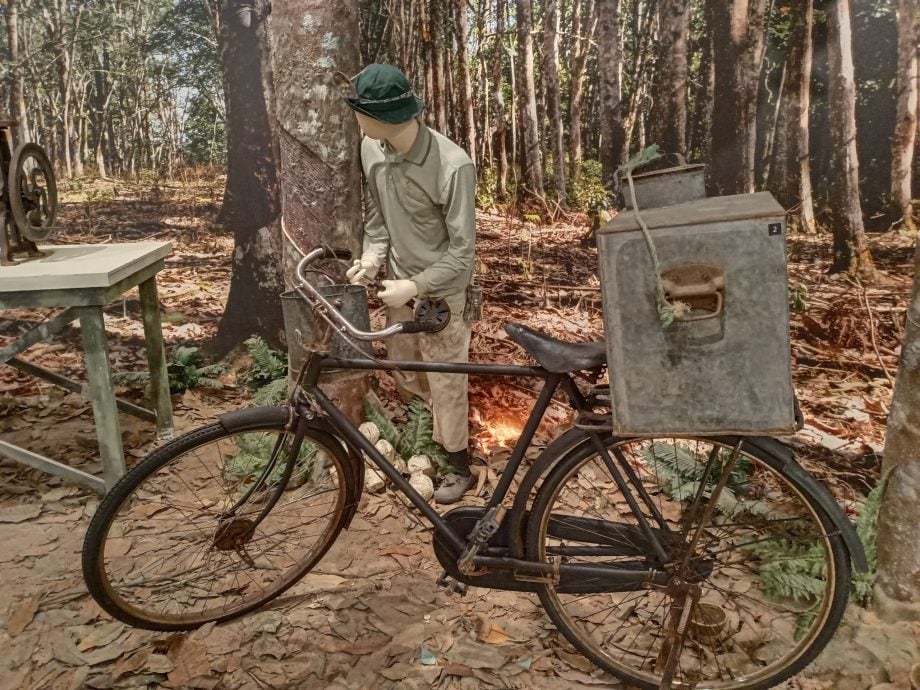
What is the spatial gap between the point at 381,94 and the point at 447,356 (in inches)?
49.5

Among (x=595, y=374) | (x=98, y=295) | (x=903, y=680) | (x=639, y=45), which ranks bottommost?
(x=903, y=680)

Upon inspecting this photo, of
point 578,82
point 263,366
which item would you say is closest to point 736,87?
point 578,82

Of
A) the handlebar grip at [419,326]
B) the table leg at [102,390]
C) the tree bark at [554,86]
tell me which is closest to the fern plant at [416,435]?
the table leg at [102,390]

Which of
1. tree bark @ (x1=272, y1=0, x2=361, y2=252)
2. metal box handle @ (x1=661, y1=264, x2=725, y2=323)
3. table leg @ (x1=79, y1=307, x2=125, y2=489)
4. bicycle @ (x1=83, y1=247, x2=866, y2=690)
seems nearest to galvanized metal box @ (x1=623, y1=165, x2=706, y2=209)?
metal box handle @ (x1=661, y1=264, x2=725, y2=323)

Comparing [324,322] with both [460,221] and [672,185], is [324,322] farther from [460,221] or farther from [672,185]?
[672,185]

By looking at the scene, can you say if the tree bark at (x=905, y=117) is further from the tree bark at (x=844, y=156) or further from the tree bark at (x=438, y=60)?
the tree bark at (x=438, y=60)

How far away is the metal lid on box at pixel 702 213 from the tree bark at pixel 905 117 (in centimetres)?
163

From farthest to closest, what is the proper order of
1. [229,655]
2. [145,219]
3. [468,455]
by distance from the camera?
[145,219] → [468,455] → [229,655]

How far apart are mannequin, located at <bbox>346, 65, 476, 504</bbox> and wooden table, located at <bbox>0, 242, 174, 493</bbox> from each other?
128 centimetres

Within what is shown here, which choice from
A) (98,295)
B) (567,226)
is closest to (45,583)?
(98,295)

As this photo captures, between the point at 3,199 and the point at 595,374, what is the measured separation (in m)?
3.06

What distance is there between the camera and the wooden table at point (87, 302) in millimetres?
3051

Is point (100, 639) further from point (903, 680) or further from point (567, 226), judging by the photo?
point (567, 226)

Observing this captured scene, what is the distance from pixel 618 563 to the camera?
228 cm
